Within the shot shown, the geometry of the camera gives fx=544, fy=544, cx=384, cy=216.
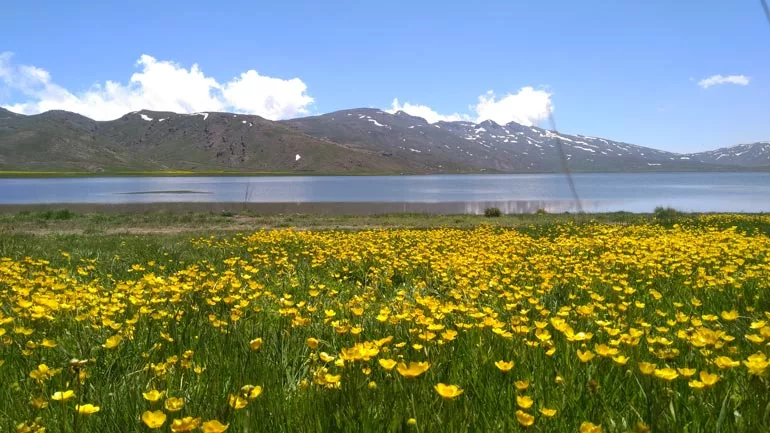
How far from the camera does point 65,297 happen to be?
4.80 meters

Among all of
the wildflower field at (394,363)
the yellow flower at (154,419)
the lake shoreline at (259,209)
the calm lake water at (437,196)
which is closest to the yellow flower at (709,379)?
the wildflower field at (394,363)

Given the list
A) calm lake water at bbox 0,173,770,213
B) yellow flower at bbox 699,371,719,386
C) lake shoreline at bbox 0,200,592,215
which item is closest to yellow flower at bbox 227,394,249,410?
yellow flower at bbox 699,371,719,386

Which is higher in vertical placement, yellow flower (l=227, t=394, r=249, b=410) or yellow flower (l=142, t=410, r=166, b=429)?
yellow flower (l=142, t=410, r=166, b=429)

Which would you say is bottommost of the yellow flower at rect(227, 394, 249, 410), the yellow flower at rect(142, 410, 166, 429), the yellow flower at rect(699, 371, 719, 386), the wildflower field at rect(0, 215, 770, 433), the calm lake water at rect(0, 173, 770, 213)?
the calm lake water at rect(0, 173, 770, 213)

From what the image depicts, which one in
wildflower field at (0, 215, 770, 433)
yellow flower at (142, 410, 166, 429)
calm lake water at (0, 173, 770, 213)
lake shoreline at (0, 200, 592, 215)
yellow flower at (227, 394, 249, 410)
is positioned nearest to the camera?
yellow flower at (142, 410, 166, 429)

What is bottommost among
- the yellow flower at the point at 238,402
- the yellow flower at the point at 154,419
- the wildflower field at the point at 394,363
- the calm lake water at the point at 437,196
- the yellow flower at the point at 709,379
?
the calm lake water at the point at 437,196

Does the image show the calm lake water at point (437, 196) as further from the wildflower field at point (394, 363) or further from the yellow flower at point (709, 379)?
the yellow flower at point (709, 379)

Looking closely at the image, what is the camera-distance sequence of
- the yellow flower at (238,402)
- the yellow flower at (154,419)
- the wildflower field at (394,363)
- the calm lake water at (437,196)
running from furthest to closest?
the calm lake water at (437,196) < the wildflower field at (394,363) < the yellow flower at (238,402) < the yellow flower at (154,419)

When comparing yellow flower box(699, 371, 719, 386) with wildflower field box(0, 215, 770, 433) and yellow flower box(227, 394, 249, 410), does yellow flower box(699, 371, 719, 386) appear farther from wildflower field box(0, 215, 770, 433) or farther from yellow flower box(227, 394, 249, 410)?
yellow flower box(227, 394, 249, 410)

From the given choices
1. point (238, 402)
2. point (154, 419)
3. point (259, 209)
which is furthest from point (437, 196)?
point (154, 419)

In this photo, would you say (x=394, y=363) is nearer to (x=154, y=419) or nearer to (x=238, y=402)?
(x=238, y=402)

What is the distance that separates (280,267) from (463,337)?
5670mm

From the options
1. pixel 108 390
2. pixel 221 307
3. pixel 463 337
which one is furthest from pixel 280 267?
pixel 108 390

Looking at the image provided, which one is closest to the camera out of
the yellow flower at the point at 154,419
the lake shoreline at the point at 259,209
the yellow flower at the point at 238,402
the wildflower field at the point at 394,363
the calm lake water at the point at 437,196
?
the yellow flower at the point at 154,419
